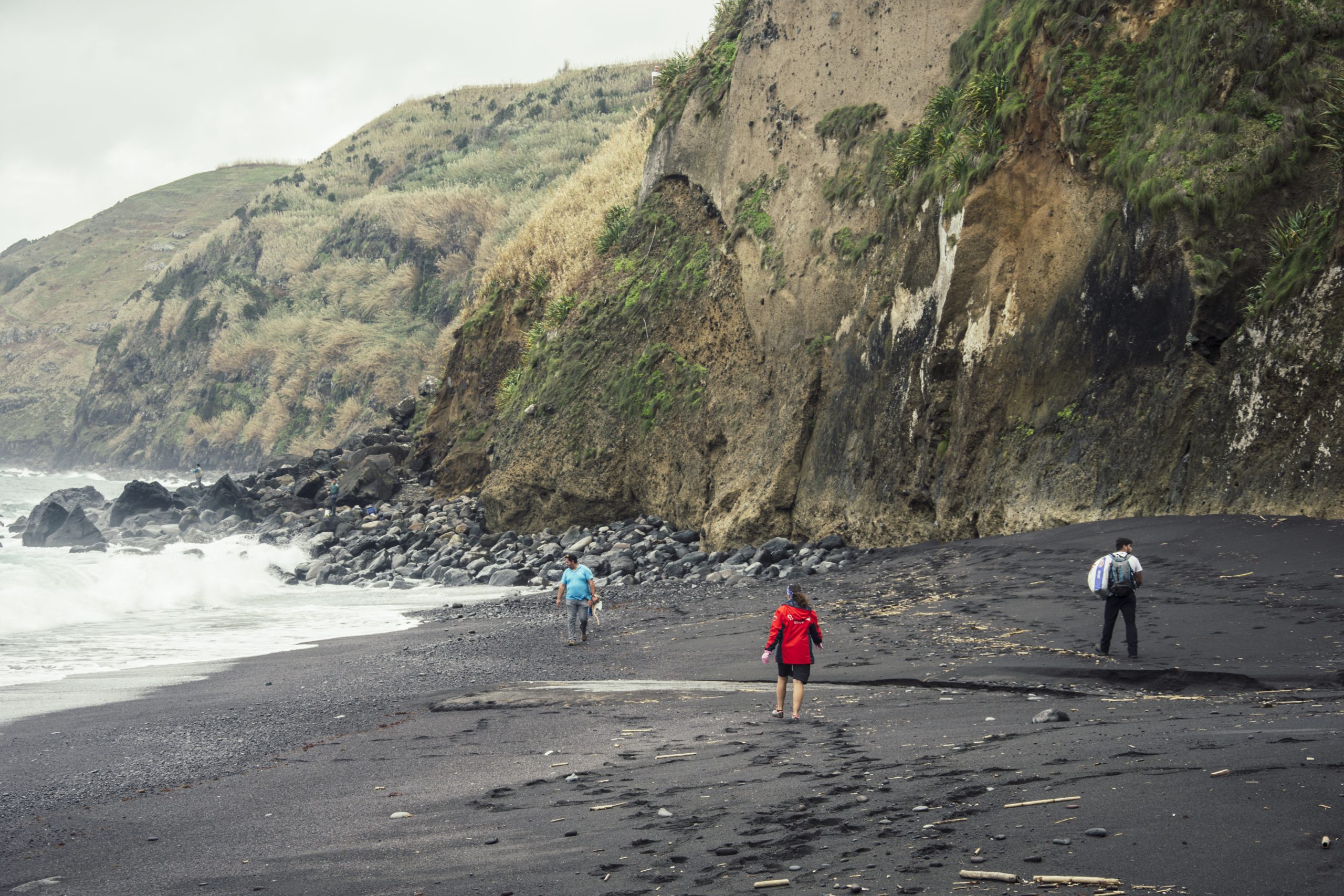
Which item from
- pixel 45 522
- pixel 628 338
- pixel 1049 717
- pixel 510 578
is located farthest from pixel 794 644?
pixel 45 522

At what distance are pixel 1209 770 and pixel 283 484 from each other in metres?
34.8

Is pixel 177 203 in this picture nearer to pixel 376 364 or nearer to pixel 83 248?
pixel 83 248

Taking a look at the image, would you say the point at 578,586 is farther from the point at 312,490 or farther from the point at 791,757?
the point at 312,490

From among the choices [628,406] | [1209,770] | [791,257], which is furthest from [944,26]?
[1209,770]

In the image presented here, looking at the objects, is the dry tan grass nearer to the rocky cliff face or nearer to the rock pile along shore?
the rocky cliff face

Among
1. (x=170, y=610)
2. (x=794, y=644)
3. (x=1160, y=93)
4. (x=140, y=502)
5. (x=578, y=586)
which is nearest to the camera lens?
(x=794, y=644)

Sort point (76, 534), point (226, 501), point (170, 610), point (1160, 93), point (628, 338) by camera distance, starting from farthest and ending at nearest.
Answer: point (226, 501) < point (76, 534) < point (628, 338) < point (170, 610) < point (1160, 93)

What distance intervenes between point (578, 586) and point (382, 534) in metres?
14.0

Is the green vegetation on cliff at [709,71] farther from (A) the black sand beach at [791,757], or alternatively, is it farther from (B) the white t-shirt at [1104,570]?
(B) the white t-shirt at [1104,570]

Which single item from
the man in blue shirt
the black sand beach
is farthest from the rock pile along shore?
the black sand beach

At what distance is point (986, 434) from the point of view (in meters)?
14.5

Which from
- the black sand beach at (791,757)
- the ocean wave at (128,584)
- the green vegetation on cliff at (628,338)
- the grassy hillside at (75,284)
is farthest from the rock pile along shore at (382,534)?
the grassy hillside at (75,284)

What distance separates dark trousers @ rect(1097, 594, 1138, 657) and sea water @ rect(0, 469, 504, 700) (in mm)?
10135

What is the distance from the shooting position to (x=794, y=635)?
26.5 ft
